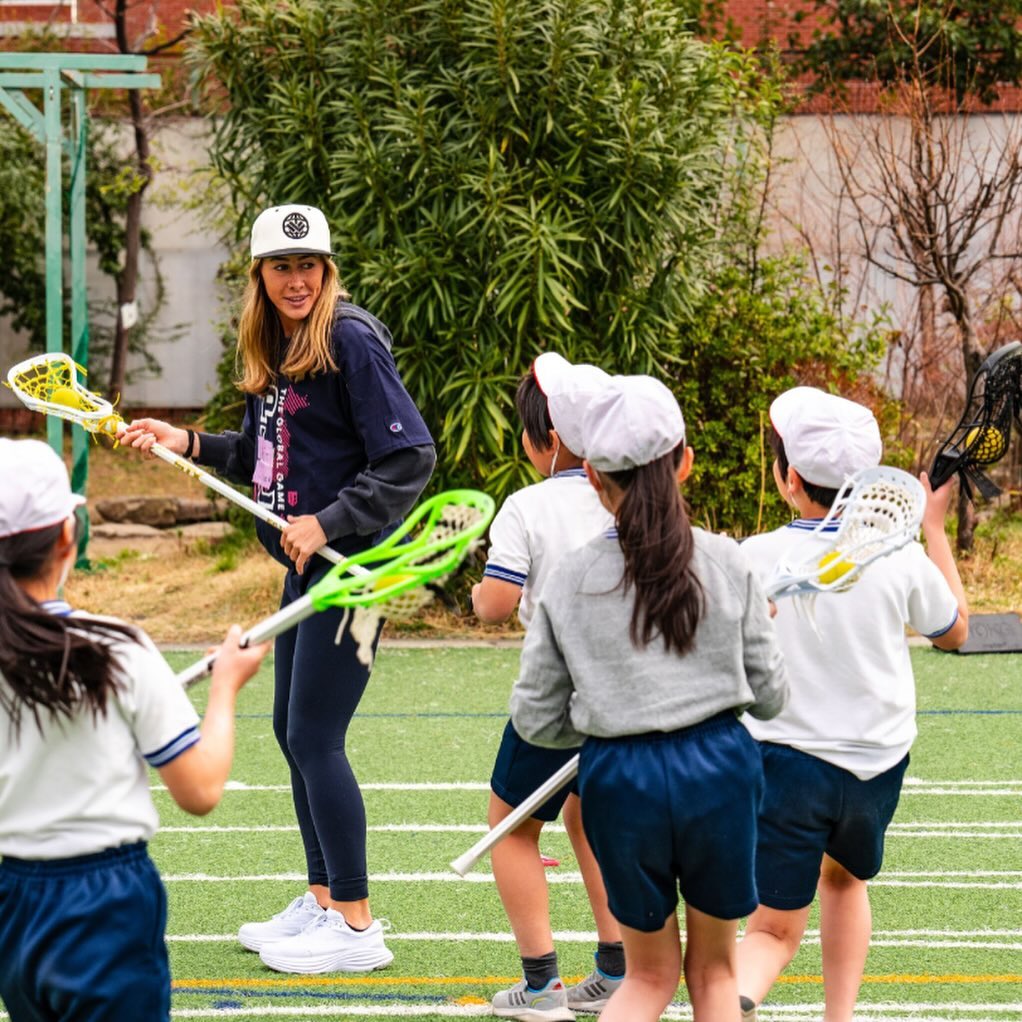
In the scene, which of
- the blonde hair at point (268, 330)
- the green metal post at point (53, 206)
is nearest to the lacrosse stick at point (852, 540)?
the blonde hair at point (268, 330)

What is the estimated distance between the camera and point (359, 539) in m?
3.54

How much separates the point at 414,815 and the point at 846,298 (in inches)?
248

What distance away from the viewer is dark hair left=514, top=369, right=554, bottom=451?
321 centimetres

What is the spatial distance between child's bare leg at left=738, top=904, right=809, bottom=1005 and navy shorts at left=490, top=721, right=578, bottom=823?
1.46ft

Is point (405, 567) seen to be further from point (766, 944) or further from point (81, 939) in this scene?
point (766, 944)

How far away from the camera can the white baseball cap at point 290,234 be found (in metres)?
3.49

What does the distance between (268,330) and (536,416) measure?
2.47 feet

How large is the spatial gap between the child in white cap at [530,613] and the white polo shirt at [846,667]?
1.33 feet

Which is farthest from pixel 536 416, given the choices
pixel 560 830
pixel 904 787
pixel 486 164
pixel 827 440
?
pixel 486 164

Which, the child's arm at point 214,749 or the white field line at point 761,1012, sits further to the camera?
the white field line at point 761,1012

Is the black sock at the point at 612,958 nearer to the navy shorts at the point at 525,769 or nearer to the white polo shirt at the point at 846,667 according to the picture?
the navy shorts at the point at 525,769

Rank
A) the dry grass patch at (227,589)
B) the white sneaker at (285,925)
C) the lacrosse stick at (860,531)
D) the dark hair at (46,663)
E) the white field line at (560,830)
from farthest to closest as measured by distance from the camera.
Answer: the dry grass patch at (227,589) < the white field line at (560,830) < the white sneaker at (285,925) < the lacrosse stick at (860,531) < the dark hair at (46,663)

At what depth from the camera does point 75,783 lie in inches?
86.4

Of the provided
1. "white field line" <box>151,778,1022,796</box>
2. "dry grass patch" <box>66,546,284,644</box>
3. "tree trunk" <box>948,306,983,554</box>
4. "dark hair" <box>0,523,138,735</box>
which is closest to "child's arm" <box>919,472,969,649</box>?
"dark hair" <box>0,523,138,735</box>
